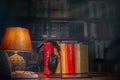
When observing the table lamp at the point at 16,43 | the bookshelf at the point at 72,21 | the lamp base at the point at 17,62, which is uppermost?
the bookshelf at the point at 72,21

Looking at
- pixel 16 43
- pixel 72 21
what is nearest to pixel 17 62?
pixel 16 43

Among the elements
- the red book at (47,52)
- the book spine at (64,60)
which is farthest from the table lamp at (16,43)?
the book spine at (64,60)

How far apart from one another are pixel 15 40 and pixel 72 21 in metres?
0.44

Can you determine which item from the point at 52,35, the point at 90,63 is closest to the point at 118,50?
the point at 90,63

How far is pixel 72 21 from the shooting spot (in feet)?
4.66

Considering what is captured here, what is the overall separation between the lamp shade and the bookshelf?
0.15 m

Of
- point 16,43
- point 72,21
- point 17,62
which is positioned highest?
point 72,21

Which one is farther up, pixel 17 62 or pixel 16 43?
pixel 16 43

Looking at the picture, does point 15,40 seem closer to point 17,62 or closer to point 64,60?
point 17,62

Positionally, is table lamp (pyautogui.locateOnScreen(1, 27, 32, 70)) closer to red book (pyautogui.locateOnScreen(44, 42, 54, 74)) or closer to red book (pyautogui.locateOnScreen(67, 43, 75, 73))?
red book (pyautogui.locateOnScreen(44, 42, 54, 74))

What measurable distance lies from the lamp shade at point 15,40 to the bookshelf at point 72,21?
15 cm

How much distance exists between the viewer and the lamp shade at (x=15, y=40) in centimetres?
117

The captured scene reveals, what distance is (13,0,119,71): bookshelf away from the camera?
4.52 feet

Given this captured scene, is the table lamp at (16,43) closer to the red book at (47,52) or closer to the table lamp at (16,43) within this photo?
the table lamp at (16,43)
